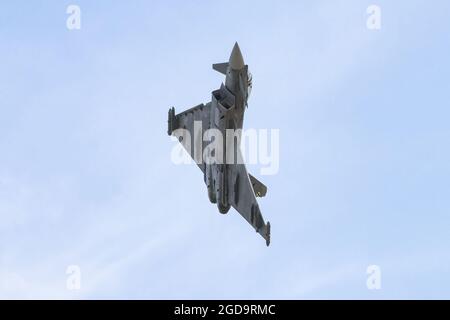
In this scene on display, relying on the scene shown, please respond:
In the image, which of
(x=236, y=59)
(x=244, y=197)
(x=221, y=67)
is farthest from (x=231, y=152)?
(x=221, y=67)

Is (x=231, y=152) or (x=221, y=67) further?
(x=221, y=67)

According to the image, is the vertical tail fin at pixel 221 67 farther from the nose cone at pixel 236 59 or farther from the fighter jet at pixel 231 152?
the nose cone at pixel 236 59

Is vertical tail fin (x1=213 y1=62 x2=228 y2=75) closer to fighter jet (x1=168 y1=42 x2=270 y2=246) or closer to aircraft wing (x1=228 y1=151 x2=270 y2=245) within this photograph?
fighter jet (x1=168 y1=42 x2=270 y2=246)

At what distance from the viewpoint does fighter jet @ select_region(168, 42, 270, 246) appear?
2391 inches

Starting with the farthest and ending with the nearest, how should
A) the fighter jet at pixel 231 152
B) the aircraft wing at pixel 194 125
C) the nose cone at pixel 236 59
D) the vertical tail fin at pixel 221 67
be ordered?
the aircraft wing at pixel 194 125
the vertical tail fin at pixel 221 67
the fighter jet at pixel 231 152
the nose cone at pixel 236 59

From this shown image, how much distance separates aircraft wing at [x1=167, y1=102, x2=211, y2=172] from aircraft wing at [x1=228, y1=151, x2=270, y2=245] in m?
5.47

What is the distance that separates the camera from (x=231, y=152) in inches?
2452

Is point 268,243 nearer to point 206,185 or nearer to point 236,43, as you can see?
point 206,185

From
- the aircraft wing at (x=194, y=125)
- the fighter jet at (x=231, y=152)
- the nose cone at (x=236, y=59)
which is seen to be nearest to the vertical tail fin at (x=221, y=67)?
the fighter jet at (x=231, y=152)

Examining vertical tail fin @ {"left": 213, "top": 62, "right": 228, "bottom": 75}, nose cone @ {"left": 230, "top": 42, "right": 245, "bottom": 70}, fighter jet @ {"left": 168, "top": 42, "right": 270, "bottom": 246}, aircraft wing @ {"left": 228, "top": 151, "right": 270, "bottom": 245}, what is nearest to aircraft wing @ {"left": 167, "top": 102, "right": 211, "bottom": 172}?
fighter jet @ {"left": 168, "top": 42, "right": 270, "bottom": 246}

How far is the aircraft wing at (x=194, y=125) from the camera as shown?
6769cm

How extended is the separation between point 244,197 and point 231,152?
3.93 m

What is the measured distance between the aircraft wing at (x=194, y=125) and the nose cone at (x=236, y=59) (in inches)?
291

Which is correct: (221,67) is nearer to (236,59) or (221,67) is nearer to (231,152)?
(236,59)
